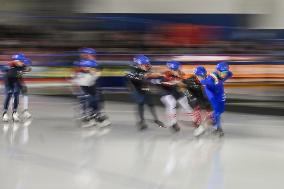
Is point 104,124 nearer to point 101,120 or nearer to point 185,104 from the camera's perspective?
point 101,120

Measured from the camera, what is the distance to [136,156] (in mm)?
9430

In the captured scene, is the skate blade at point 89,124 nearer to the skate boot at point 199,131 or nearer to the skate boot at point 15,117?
the skate boot at point 15,117

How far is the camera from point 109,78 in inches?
671

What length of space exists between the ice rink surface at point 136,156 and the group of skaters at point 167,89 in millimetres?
320

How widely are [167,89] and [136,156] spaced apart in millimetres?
2428

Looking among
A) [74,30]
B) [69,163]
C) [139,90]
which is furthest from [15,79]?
[74,30]

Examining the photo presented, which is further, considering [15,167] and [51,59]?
[51,59]

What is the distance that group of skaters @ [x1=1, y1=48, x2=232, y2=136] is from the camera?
431 inches

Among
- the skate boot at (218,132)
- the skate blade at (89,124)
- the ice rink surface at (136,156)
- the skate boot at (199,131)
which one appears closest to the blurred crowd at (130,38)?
the ice rink surface at (136,156)

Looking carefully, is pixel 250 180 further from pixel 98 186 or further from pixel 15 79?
pixel 15 79

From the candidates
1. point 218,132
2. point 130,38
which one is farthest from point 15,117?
point 130,38

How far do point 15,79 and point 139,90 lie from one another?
9.01 ft

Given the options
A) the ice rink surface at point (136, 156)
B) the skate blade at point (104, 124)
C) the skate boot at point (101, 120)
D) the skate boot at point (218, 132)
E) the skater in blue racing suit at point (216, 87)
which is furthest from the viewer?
the skate blade at point (104, 124)

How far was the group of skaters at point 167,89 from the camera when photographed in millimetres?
10941
